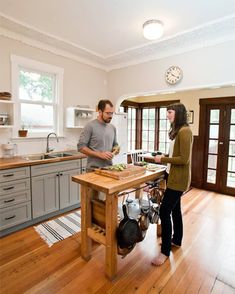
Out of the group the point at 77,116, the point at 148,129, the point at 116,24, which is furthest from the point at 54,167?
the point at 148,129

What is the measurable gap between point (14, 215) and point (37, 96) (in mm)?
1960

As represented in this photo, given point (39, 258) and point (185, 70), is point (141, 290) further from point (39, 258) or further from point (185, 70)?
point (185, 70)

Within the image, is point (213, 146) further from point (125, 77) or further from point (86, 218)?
point (86, 218)

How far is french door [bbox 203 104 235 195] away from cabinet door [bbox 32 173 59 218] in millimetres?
3439

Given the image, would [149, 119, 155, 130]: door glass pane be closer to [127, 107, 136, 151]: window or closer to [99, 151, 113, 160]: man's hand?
[127, 107, 136, 151]: window

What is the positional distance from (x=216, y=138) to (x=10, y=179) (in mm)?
4150

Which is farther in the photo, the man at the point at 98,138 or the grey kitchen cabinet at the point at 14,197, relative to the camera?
the grey kitchen cabinet at the point at 14,197

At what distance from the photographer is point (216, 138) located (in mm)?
4492

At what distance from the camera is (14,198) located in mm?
2594

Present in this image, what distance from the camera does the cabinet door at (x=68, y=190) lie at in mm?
3127

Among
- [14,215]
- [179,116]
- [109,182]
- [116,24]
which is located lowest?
[14,215]

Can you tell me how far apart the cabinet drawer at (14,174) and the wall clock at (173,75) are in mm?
2673

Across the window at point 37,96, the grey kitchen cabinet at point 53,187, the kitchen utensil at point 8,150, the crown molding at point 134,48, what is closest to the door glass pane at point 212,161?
the crown molding at point 134,48

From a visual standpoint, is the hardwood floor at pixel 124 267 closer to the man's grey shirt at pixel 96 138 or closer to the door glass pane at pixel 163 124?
the man's grey shirt at pixel 96 138
